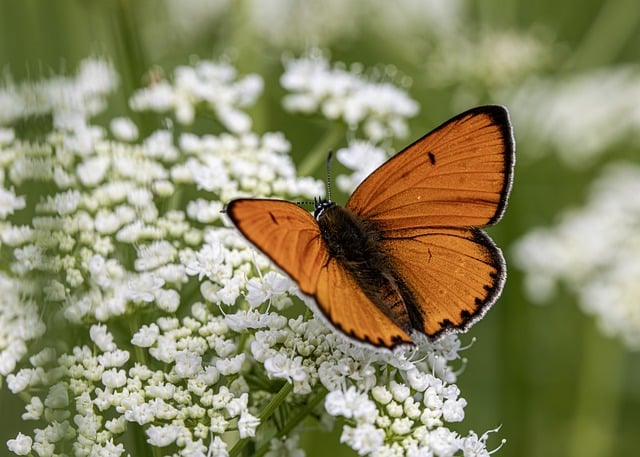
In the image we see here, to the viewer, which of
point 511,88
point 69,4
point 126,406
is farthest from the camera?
point 511,88

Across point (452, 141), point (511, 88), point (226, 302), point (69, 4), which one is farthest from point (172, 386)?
point (511, 88)

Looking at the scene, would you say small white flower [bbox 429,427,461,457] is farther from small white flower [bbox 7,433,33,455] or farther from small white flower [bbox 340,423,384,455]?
small white flower [bbox 7,433,33,455]

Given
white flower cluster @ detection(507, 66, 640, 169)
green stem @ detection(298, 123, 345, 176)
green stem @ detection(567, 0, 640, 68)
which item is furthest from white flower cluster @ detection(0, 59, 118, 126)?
green stem @ detection(567, 0, 640, 68)

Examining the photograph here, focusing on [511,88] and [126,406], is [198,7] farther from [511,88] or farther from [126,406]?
[126,406]

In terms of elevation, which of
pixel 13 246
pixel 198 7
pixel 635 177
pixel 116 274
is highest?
pixel 198 7

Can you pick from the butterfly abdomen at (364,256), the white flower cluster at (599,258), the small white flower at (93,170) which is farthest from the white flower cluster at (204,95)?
the white flower cluster at (599,258)

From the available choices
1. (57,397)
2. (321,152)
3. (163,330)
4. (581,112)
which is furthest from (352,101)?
(581,112)

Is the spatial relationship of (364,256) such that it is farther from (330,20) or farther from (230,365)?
(330,20)

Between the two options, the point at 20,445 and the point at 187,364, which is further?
the point at 187,364
